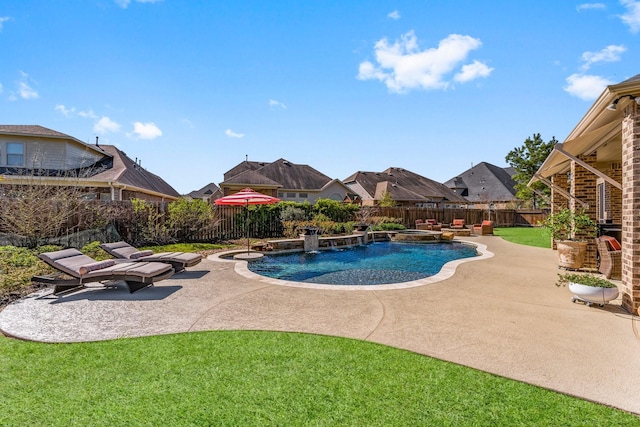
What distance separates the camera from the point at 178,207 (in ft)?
50.5

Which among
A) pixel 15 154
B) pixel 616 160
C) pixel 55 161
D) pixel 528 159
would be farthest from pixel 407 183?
pixel 15 154

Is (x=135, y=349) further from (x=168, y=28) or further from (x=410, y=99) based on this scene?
(x=410, y=99)

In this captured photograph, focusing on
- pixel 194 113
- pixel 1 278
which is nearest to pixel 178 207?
pixel 194 113

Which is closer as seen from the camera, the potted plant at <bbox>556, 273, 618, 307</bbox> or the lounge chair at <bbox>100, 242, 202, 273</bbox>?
the potted plant at <bbox>556, 273, 618, 307</bbox>

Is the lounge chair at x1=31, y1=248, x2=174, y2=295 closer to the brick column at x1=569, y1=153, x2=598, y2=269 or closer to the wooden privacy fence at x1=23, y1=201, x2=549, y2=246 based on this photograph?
Result: the wooden privacy fence at x1=23, y1=201, x2=549, y2=246

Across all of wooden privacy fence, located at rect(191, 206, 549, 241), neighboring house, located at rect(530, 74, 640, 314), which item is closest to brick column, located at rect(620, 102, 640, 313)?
neighboring house, located at rect(530, 74, 640, 314)

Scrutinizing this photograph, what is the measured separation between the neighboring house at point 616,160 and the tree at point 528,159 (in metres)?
33.6

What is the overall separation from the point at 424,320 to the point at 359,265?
625 cm

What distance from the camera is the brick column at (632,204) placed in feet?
16.7

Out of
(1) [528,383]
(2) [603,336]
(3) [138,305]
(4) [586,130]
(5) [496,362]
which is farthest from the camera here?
(4) [586,130]

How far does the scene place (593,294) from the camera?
218 inches

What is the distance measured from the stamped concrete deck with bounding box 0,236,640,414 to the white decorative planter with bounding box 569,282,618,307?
0.55ft

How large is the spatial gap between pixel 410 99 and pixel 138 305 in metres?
15.6

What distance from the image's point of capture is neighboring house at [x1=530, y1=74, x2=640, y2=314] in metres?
5.09
